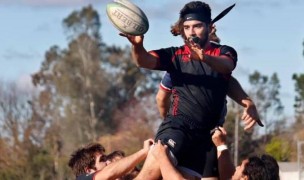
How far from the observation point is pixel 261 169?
408 inches

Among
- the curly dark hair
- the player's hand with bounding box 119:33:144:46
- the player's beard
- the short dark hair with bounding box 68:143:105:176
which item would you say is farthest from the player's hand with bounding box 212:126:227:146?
the short dark hair with bounding box 68:143:105:176

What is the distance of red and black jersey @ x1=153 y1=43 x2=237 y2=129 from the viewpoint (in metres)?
10.0

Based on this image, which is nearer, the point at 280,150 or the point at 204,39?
the point at 204,39

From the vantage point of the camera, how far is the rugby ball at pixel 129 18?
9.47m

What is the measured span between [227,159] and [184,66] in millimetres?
1139

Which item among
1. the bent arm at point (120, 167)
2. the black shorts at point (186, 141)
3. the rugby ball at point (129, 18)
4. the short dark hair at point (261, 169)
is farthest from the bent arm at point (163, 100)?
the rugby ball at point (129, 18)

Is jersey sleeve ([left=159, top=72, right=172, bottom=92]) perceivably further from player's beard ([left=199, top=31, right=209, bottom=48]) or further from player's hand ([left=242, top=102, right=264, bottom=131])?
player's hand ([left=242, top=102, right=264, bottom=131])

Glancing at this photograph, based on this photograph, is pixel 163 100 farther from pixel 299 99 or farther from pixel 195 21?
pixel 299 99

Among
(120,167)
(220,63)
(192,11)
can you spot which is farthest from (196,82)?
(120,167)

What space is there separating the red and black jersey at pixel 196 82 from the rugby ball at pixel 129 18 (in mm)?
585

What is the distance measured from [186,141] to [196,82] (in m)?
0.56

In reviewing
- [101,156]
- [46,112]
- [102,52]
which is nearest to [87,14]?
[102,52]

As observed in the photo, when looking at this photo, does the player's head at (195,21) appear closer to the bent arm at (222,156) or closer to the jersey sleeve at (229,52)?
the jersey sleeve at (229,52)

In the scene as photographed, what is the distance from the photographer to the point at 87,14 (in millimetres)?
80875
